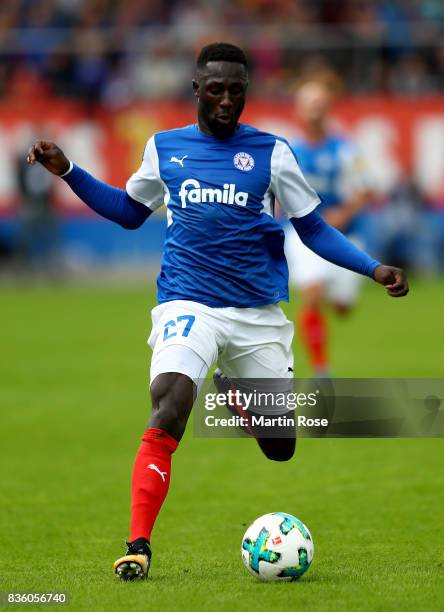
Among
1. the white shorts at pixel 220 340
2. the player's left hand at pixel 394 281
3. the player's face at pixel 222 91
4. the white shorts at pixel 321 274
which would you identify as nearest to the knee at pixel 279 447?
the white shorts at pixel 220 340

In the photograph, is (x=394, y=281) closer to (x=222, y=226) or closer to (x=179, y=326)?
(x=222, y=226)

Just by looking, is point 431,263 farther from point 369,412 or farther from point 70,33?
point 369,412

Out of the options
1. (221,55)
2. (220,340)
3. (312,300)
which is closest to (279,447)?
(220,340)

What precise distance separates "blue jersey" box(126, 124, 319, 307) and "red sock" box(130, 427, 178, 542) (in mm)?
791

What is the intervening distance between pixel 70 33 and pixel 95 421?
16.1 metres

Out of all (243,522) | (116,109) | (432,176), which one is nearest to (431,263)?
(432,176)

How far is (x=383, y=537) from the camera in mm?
6754

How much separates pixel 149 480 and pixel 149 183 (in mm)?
1608

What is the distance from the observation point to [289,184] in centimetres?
640

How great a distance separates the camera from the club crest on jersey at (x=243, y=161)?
6316mm

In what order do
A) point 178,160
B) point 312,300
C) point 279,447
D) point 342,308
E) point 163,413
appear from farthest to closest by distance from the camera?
point 342,308 → point 312,300 → point 279,447 → point 178,160 → point 163,413

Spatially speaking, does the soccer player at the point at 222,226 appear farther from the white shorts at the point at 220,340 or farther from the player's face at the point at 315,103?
the player's face at the point at 315,103

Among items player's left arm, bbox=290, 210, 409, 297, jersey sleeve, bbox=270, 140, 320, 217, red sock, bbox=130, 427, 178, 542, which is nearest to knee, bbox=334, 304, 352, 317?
player's left arm, bbox=290, 210, 409, 297

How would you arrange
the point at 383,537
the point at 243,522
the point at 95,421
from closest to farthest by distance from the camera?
the point at 383,537, the point at 243,522, the point at 95,421
